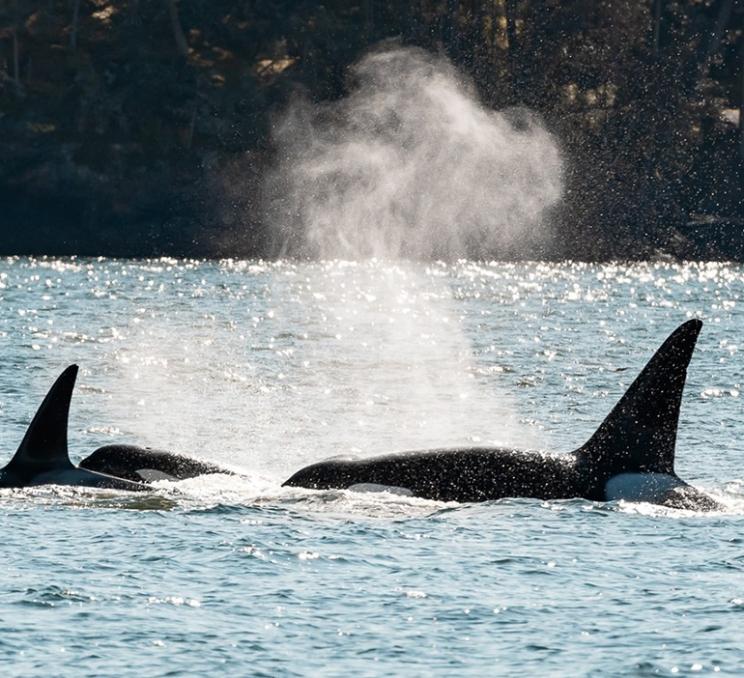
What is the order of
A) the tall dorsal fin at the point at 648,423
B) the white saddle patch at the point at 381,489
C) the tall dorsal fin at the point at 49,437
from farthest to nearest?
the tall dorsal fin at the point at 49,437, the white saddle patch at the point at 381,489, the tall dorsal fin at the point at 648,423

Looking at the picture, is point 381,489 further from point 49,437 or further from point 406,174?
point 406,174

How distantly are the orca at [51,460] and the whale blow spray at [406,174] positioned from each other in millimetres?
84884

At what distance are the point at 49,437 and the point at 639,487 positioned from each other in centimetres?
748

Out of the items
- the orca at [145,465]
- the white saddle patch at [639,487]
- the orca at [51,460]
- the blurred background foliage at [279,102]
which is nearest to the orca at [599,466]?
the white saddle patch at [639,487]

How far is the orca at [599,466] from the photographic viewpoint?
20.4m

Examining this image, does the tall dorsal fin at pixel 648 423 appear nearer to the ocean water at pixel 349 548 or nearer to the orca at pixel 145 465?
the ocean water at pixel 349 548

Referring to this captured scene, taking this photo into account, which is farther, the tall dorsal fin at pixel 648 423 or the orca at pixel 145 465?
the orca at pixel 145 465

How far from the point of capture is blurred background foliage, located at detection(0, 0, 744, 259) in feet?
335

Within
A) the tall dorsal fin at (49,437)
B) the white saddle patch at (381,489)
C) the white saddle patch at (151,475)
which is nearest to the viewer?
the white saddle patch at (381,489)

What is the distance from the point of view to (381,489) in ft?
68.4

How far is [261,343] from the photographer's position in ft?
176

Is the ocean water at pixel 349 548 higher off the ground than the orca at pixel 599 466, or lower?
lower

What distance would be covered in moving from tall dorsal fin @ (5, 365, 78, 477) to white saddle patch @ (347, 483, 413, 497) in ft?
12.3

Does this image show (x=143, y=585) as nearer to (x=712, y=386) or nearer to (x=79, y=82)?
(x=712, y=386)
